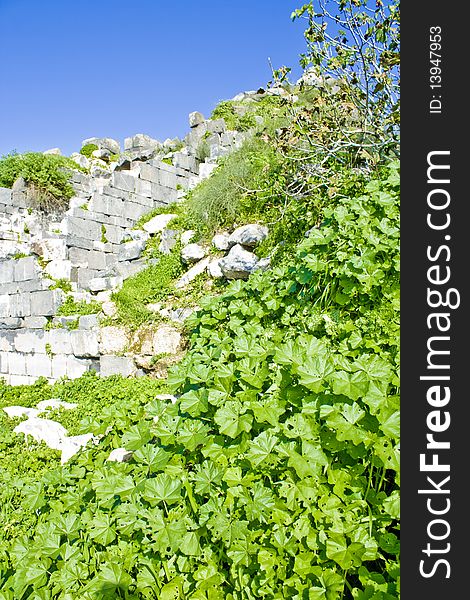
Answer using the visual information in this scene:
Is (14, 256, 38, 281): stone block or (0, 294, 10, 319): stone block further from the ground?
(14, 256, 38, 281): stone block

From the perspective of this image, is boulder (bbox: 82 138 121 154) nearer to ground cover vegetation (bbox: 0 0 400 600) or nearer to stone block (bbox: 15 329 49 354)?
stone block (bbox: 15 329 49 354)

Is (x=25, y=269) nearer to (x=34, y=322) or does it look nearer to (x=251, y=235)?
(x=34, y=322)

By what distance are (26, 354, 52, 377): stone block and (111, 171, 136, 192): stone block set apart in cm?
456

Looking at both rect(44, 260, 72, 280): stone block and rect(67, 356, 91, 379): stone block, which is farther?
rect(44, 260, 72, 280): stone block

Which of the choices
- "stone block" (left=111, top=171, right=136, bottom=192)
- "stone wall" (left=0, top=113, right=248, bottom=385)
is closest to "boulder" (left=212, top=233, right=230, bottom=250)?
"stone wall" (left=0, top=113, right=248, bottom=385)

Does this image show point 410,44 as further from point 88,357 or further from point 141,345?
point 88,357

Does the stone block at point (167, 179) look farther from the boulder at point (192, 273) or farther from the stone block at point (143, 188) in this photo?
the boulder at point (192, 273)

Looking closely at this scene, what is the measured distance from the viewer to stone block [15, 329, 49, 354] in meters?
7.76

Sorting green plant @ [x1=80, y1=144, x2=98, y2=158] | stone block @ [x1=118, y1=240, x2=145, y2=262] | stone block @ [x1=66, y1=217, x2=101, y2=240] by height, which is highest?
green plant @ [x1=80, y1=144, x2=98, y2=158]

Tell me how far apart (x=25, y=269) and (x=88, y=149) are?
24.4 ft

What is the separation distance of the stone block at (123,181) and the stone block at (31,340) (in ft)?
13.7

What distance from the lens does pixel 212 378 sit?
7.77ft

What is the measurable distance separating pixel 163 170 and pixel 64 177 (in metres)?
2.67

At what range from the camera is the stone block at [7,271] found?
28.3ft
